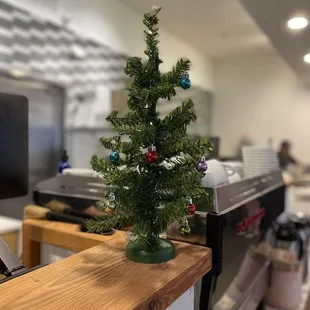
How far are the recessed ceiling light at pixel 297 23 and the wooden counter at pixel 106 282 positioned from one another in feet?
5.60

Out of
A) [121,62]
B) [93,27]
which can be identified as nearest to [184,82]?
[93,27]

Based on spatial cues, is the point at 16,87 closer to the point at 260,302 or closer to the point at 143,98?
the point at 143,98

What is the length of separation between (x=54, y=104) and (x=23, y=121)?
59.4 inches

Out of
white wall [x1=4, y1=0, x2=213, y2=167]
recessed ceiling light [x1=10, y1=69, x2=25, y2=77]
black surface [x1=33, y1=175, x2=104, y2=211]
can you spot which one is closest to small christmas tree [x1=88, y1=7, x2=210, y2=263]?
black surface [x1=33, y1=175, x2=104, y2=211]

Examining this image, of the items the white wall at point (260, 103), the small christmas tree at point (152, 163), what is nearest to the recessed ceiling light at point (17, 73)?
the small christmas tree at point (152, 163)

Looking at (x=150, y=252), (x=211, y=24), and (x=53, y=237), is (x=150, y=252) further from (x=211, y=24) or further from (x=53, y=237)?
(x=211, y=24)

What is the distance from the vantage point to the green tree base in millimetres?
735

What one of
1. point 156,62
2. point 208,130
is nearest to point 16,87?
point 156,62

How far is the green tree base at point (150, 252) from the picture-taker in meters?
0.74

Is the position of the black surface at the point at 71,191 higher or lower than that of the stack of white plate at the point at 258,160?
lower

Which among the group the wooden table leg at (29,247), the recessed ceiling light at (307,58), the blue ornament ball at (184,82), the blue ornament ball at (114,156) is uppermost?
the recessed ceiling light at (307,58)

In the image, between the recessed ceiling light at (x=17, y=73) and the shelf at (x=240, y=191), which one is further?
the recessed ceiling light at (x=17, y=73)

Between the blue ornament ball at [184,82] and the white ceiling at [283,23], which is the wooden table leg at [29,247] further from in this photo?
the white ceiling at [283,23]

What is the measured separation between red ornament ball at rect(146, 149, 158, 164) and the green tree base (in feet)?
0.61
